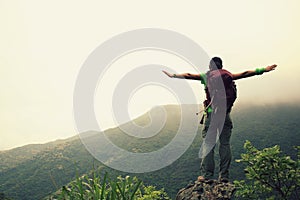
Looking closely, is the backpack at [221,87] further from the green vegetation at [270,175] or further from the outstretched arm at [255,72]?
the green vegetation at [270,175]

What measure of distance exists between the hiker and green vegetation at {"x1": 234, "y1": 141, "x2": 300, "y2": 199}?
839 mm

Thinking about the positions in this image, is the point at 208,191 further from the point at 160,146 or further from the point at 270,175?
the point at 160,146

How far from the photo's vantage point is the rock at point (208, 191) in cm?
618

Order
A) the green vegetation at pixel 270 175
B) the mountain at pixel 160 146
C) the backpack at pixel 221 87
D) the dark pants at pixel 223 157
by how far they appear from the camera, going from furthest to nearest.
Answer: the mountain at pixel 160 146 < the green vegetation at pixel 270 175 < the dark pants at pixel 223 157 < the backpack at pixel 221 87

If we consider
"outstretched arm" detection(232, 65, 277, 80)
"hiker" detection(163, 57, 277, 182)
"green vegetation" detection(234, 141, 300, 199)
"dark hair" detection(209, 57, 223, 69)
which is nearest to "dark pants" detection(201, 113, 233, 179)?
"hiker" detection(163, 57, 277, 182)

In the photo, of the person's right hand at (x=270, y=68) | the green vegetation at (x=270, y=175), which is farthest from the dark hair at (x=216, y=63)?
the green vegetation at (x=270, y=175)

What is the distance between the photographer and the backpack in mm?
6930

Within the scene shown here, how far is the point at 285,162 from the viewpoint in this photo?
7.62 metres

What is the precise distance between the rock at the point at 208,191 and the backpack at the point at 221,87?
1.75 m

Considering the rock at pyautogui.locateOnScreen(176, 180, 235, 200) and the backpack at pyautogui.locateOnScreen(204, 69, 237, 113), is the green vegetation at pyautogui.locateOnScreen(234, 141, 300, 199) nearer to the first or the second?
the rock at pyautogui.locateOnScreen(176, 180, 235, 200)

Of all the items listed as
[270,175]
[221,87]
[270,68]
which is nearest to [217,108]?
[221,87]

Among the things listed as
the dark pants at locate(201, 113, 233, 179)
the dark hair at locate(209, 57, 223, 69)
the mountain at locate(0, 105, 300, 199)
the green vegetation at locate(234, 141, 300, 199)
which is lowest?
the mountain at locate(0, 105, 300, 199)

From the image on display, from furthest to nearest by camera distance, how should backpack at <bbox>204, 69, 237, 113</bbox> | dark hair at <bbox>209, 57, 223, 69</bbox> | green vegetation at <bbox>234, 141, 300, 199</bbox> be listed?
green vegetation at <bbox>234, 141, 300, 199</bbox> < dark hair at <bbox>209, 57, 223, 69</bbox> < backpack at <bbox>204, 69, 237, 113</bbox>

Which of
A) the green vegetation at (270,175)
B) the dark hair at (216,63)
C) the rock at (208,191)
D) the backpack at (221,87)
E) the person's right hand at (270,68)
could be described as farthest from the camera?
the green vegetation at (270,175)
